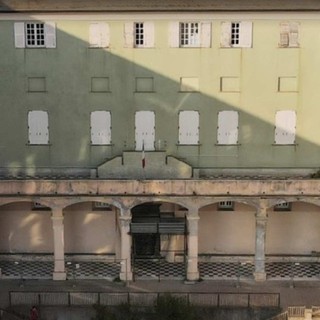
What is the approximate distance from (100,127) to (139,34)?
6233mm

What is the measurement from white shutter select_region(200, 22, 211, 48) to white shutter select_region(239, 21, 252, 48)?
1953mm

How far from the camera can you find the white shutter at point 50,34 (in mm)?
39750

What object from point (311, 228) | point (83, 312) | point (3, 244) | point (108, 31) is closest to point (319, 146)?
point (311, 228)

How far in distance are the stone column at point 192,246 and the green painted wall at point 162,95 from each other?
4.27 meters

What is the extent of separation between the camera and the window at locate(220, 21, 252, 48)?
3972 cm

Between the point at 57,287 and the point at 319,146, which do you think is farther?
the point at 319,146

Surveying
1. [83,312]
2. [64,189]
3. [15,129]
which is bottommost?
[83,312]

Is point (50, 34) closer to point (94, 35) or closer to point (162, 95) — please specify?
point (94, 35)

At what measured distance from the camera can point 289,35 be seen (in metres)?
39.8

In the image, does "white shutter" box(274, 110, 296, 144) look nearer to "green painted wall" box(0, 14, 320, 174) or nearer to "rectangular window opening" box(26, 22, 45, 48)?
"green painted wall" box(0, 14, 320, 174)

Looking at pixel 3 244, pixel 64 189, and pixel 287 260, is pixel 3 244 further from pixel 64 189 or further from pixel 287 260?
pixel 287 260

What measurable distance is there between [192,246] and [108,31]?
1395 centimetres

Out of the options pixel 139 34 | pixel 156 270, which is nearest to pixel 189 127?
pixel 139 34

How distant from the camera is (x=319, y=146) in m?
41.2
